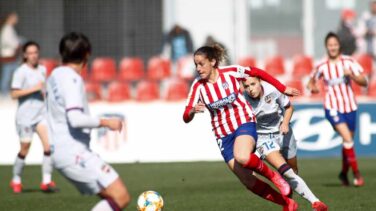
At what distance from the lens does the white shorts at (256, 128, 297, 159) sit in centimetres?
1069

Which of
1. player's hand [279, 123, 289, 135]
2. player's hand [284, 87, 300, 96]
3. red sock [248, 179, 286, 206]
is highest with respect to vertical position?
player's hand [284, 87, 300, 96]

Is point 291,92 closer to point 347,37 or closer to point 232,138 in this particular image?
point 232,138

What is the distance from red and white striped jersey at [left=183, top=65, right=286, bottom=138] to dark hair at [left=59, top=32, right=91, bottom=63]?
7.89 feet

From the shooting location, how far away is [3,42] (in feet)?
73.0

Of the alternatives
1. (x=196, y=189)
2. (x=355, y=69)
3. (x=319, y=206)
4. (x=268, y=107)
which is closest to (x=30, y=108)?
(x=196, y=189)

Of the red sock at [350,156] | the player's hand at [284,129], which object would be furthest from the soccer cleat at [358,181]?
the player's hand at [284,129]

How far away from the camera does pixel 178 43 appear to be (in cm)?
2256

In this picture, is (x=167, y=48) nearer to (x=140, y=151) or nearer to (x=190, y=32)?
(x=190, y=32)

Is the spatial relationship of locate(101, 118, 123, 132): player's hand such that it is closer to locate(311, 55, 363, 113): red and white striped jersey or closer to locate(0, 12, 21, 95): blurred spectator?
locate(311, 55, 363, 113): red and white striped jersey

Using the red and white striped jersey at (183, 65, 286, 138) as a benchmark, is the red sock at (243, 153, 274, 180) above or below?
below

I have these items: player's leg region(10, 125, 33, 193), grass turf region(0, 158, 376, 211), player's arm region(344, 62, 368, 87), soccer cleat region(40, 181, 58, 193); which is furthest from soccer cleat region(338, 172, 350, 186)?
player's leg region(10, 125, 33, 193)

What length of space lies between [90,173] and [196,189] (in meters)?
6.34

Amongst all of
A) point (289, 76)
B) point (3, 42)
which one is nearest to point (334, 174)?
point (289, 76)

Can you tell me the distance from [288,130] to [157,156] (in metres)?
9.37
